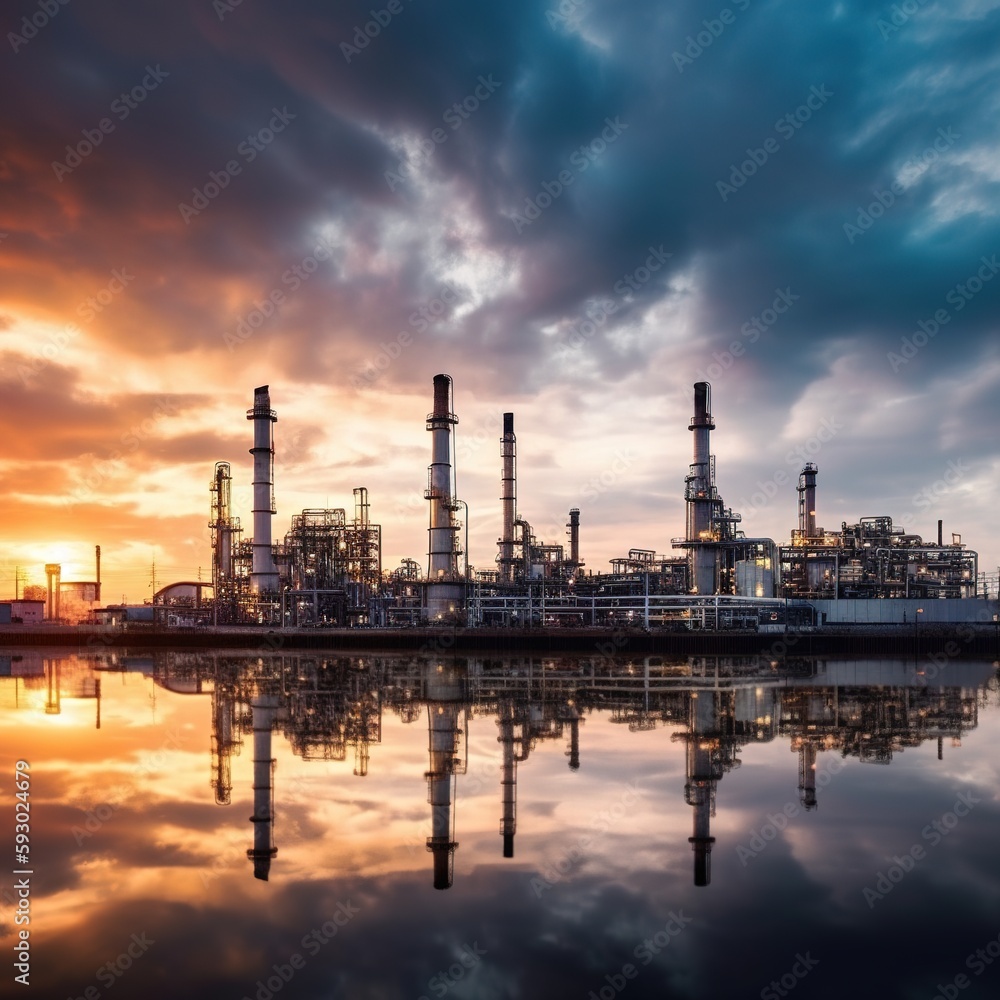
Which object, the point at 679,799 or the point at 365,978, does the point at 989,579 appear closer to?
the point at 679,799

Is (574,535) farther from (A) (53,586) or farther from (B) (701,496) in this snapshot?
(A) (53,586)

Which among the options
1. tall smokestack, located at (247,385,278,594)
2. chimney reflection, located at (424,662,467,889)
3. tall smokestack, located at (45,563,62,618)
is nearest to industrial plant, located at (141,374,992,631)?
tall smokestack, located at (247,385,278,594)

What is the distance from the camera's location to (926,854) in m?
10.9

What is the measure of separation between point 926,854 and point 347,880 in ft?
26.1

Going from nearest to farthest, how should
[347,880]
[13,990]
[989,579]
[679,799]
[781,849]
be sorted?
[13,990], [347,880], [781,849], [679,799], [989,579]

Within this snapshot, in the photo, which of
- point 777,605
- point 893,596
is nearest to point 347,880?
point 777,605

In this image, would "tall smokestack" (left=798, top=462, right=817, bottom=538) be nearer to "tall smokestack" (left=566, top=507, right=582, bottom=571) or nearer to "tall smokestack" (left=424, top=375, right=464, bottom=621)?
"tall smokestack" (left=566, top=507, right=582, bottom=571)

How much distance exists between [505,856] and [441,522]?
53.3m

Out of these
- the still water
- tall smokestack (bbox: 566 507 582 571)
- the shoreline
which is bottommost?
the shoreline

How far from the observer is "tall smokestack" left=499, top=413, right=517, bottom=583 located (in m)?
75.3

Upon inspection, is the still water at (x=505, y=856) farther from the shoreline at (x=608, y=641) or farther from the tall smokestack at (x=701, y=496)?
the tall smokestack at (x=701, y=496)

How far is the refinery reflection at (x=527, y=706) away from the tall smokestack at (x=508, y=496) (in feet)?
99.4

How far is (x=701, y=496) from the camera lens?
219 feet

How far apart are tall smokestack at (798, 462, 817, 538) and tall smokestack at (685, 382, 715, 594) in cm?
1583
